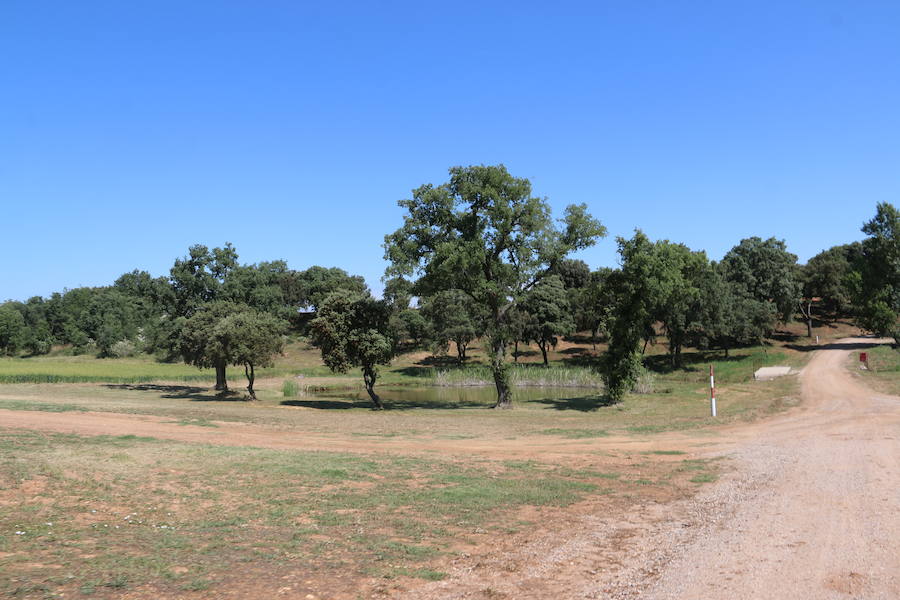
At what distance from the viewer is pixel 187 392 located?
45938mm

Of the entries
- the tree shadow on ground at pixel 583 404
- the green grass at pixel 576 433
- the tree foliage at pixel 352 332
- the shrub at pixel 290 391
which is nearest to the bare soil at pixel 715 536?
the green grass at pixel 576 433

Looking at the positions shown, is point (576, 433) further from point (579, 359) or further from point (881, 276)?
point (579, 359)

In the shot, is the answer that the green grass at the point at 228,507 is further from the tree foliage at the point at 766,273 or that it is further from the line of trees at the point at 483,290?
the tree foliage at the point at 766,273

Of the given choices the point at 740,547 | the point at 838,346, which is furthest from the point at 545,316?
the point at 740,547

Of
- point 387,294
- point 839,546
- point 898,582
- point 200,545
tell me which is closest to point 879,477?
point 839,546

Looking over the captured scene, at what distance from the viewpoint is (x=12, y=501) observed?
428 inches

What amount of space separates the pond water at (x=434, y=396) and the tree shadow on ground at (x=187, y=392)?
4365mm

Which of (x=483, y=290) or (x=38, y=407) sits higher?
(x=483, y=290)

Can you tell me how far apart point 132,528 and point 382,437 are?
13537 mm

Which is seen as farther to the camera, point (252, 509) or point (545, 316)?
point (545, 316)

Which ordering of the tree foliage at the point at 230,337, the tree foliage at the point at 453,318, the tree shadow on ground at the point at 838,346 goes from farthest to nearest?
the tree foliage at the point at 453,318, the tree shadow on ground at the point at 838,346, the tree foliage at the point at 230,337

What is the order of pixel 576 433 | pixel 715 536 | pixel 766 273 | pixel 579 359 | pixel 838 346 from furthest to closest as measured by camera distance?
pixel 579 359
pixel 766 273
pixel 838 346
pixel 576 433
pixel 715 536

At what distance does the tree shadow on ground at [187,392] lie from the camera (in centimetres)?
4176

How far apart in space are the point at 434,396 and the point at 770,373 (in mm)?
28981
